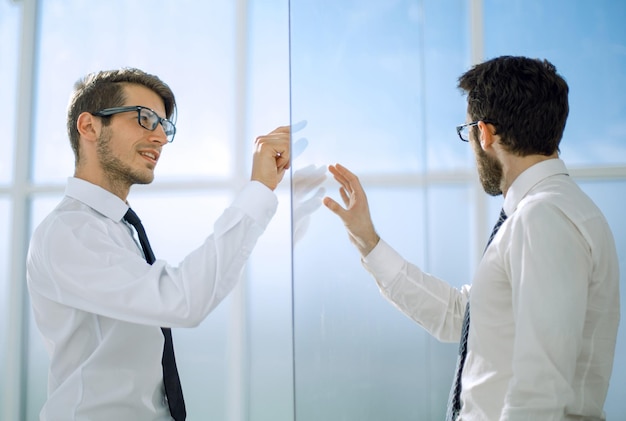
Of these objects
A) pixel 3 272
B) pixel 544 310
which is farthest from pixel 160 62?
pixel 544 310

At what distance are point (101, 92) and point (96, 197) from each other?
291 mm

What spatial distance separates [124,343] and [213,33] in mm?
1890

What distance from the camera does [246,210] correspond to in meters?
1.33

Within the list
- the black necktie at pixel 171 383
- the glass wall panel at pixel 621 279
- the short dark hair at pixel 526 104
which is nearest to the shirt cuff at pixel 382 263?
the short dark hair at pixel 526 104

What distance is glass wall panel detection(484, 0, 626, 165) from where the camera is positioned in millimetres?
2264

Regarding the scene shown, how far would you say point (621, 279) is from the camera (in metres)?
2.22

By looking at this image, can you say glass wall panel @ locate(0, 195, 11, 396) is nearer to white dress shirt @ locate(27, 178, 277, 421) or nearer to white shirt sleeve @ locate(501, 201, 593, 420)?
white dress shirt @ locate(27, 178, 277, 421)

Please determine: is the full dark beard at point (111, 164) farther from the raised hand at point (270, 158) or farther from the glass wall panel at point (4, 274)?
the glass wall panel at point (4, 274)

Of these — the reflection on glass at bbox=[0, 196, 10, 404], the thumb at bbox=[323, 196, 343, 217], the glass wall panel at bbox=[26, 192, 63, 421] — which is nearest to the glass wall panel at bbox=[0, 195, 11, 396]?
the reflection on glass at bbox=[0, 196, 10, 404]

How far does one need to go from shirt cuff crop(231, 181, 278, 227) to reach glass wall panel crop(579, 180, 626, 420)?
1.44 metres

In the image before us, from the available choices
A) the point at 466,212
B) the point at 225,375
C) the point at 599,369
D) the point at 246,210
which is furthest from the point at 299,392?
the point at 225,375

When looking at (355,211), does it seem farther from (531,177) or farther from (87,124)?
(87,124)

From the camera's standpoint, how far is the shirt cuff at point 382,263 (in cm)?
143

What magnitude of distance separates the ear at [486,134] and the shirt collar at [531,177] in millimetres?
97
